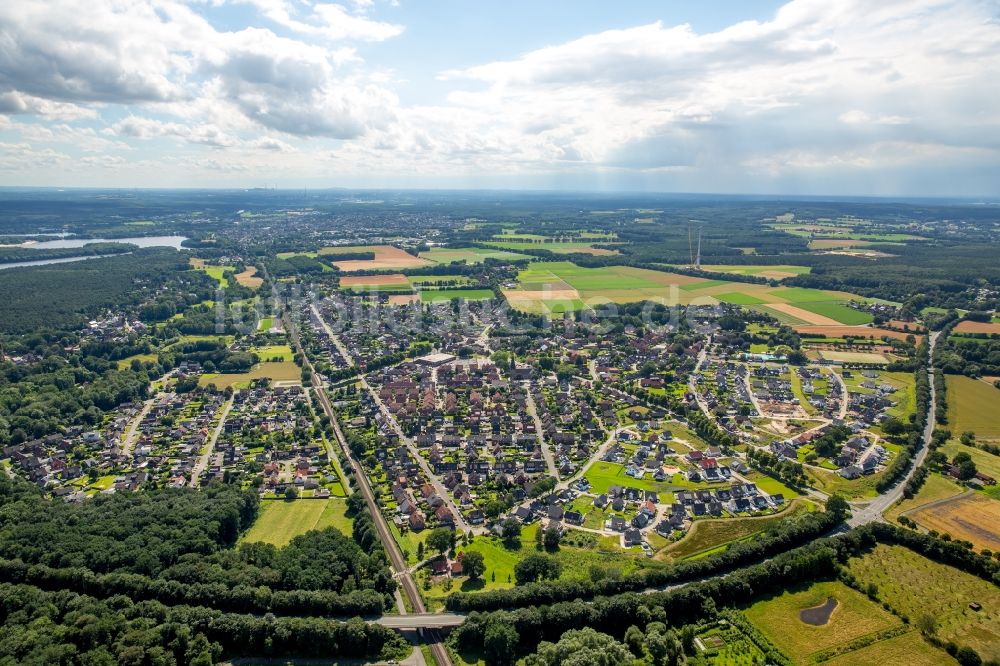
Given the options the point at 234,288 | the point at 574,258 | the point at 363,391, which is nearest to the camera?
→ the point at 363,391

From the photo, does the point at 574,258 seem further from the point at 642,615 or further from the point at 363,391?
the point at 642,615

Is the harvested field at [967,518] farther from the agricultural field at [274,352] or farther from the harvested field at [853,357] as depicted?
the agricultural field at [274,352]

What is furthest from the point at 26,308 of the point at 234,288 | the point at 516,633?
the point at 516,633

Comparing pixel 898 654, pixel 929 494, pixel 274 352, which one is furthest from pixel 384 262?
pixel 898 654

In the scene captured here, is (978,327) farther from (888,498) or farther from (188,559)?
(188,559)

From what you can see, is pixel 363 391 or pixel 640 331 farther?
pixel 640 331
